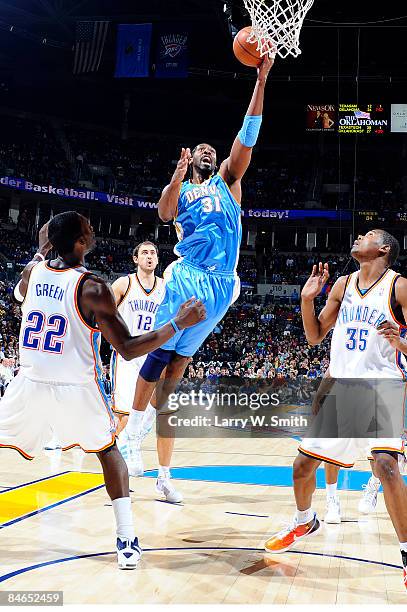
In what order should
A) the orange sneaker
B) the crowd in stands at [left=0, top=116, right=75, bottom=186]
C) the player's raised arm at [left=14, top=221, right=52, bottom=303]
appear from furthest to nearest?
the crowd in stands at [left=0, top=116, right=75, bottom=186], the player's raised arm at [left=14, top=221, right=52, bottom=303], the orange sneaker

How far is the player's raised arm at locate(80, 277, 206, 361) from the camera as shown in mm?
3225

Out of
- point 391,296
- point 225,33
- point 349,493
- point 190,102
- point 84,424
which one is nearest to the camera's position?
point 84,424

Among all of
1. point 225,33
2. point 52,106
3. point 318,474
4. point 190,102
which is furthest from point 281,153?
point 318,474

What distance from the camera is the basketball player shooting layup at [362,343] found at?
3324mm

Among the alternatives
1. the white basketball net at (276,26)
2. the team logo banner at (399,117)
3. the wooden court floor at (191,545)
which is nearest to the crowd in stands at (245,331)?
the team logo banner at (399,117)

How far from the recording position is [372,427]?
335 cm

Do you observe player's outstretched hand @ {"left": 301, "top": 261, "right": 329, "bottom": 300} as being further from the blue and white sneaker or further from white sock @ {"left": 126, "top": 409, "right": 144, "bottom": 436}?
white sock @ {"left": 126, "top": 409, "right": 144, "bottom": 436}

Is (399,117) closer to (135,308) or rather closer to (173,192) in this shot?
Answer: (135,308)

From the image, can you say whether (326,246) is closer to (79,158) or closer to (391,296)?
(79,158)

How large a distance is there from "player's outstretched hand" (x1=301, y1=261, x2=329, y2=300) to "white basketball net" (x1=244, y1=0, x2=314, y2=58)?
1778 mm

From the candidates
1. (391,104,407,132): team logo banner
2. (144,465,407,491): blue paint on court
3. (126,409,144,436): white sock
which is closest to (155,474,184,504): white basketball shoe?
(126,409,144,436): white sock

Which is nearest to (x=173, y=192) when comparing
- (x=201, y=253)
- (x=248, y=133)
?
(x=201, y=253)

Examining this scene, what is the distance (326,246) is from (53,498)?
24.6 m

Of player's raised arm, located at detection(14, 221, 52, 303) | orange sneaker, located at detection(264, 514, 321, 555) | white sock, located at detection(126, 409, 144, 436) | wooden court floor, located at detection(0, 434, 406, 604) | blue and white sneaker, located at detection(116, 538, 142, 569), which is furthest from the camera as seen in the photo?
white sock, located at detection(126, 409, 144, 436)
